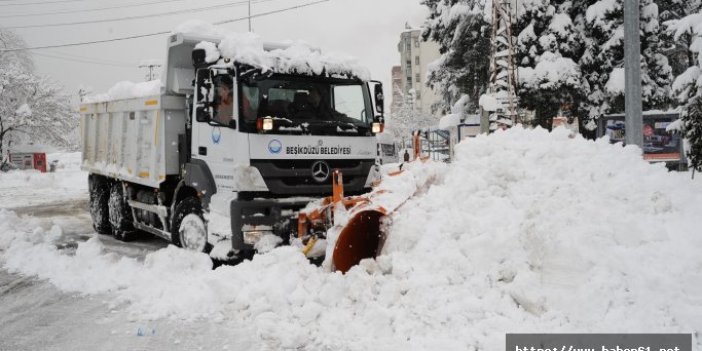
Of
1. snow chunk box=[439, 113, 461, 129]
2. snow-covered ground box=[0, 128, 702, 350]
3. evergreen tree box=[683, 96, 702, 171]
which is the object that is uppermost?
snow chunk box=[439, 113, 461, 129]

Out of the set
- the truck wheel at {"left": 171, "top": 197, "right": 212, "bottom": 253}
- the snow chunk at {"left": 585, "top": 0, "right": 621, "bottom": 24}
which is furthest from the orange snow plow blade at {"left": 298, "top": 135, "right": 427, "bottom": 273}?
the snow chunk at {"left": 585, "top": 0, "right": 621, "bottom": 24}

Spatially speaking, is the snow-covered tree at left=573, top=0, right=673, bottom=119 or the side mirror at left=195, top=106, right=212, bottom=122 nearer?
the side mirror at left=195, top=106, right=212, bottom=122

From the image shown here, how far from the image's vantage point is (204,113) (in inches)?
293

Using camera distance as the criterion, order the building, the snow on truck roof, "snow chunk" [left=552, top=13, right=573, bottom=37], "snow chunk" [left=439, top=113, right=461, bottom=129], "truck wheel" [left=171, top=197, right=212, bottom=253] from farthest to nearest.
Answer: the building → "snow chunk" [left=439, top=113, right=461, bottom=129] → "snow chunk" [left=552, top=13, right=573, bottom=37] → "truck wheel" [left=171, top=197, right=212, bottom=253] → the snow on truck roof

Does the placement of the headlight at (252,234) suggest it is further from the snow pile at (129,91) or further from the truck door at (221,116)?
the snow pile at (129,91)

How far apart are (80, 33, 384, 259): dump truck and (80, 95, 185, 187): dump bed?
30mm

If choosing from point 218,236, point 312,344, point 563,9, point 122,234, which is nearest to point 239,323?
point 312,344

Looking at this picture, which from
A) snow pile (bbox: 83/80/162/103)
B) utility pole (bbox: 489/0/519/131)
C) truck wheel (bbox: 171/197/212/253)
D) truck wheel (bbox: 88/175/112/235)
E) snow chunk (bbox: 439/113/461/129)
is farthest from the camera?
snow chunk (bbox: 439/113/461/129)

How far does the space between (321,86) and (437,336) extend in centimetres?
424

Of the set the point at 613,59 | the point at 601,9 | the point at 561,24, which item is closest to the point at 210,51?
the point at 561,24

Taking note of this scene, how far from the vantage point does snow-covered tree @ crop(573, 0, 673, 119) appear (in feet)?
61.5

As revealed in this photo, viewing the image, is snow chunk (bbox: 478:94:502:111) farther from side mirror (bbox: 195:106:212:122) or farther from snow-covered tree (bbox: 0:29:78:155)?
snow-covered tree (bbox: 0:29:78:155)

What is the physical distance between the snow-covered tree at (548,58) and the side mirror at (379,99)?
39.1ft

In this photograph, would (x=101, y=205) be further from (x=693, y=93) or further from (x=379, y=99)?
(x=693, y=93)
